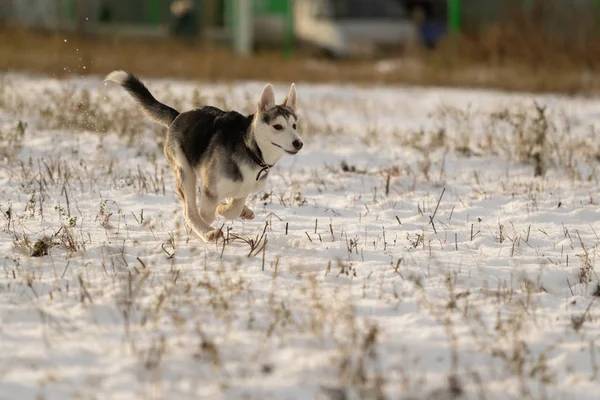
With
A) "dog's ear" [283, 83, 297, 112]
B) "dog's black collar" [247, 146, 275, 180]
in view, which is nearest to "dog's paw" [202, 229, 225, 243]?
"dog's black collar" [247, 146, 275, 180]

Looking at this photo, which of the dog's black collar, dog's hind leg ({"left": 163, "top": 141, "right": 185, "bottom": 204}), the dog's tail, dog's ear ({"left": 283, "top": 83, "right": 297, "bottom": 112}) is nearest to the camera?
the dog's black collar

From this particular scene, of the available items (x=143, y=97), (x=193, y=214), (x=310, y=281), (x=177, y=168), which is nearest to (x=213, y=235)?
(x=193, y=214)

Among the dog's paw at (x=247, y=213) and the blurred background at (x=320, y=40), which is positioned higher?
the blurred background at (x=320, y=40)

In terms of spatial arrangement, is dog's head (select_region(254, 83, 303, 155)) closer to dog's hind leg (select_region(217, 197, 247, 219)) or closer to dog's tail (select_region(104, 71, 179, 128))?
dog's hind leg (select_region(217, 197, 247, 219))

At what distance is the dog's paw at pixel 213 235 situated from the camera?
235 inches

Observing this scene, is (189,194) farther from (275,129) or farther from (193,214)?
(275,129)

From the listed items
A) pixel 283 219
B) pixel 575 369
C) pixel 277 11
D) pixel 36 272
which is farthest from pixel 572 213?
pixel 277 11

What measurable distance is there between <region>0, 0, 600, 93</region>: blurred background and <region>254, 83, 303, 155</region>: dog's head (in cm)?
1103

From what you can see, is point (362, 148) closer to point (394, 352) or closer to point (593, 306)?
point (593, 306)

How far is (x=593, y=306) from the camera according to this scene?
493cm

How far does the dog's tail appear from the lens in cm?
661

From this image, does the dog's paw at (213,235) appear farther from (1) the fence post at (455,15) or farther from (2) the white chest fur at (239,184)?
(1) the fence post at (455,15)

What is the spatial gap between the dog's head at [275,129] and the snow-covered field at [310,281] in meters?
0.64

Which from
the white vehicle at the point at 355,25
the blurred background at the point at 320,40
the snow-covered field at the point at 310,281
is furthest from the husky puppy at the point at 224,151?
the white vehicle at the point at 355,25
